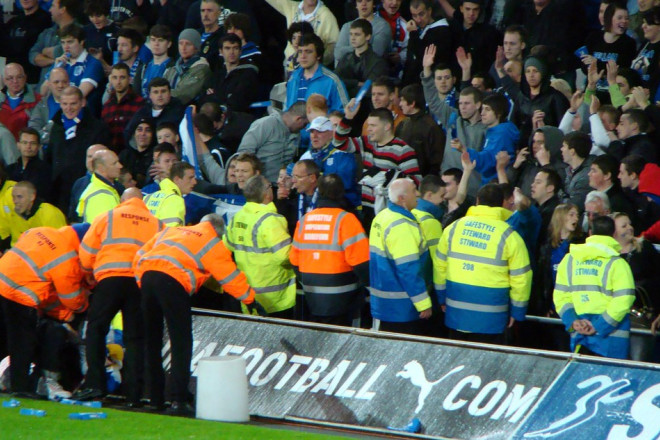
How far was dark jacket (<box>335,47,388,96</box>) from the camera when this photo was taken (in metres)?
14.5

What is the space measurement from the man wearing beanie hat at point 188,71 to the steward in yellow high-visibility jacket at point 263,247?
4229 mm

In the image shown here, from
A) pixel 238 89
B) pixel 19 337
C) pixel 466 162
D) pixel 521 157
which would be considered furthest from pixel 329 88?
pixel 19 337

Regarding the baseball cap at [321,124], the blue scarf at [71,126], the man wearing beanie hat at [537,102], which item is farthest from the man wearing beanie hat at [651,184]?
the blue scarf at [71,126]

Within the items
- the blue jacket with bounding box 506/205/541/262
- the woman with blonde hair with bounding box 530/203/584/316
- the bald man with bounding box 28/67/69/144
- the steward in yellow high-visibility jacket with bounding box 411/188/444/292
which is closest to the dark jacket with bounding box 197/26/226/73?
the bald man with bounding box 28/67/69/144

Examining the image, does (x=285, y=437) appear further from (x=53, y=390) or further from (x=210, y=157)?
(x=210, y=157)

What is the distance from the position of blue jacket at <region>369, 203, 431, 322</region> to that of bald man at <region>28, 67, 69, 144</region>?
6.21 m

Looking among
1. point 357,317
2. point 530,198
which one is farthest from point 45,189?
point 530,198

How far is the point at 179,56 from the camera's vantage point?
1597cm

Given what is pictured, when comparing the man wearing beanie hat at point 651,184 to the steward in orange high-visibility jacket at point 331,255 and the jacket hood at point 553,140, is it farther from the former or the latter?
the steward in orange high-visibility jacket at point 331,255

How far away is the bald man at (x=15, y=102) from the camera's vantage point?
16172 mm

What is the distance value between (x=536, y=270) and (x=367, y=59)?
14.7 feet

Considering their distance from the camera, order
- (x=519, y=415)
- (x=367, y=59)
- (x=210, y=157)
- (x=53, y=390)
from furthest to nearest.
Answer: (x=367, y=59) < (x=210, y=157) < (x=53, y=390) < (x=519, y=415)

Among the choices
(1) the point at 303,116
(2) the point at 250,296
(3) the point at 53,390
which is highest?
(1) the point at 303,116

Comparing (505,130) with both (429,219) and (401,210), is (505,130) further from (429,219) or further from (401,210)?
(401,210)
